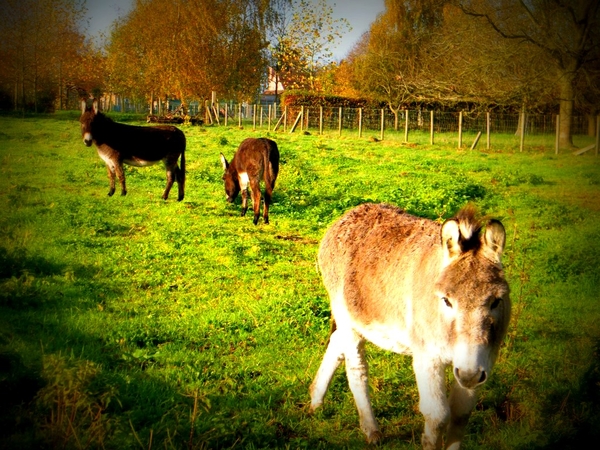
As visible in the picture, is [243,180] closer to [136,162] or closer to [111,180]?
[136,162]

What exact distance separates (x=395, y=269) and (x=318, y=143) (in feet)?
57.7

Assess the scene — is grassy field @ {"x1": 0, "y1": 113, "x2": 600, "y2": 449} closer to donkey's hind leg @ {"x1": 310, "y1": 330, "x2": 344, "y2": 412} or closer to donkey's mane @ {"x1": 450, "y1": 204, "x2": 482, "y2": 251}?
donkey's hind leg @ {"x1": 310, "y1": 330, "x2": 344, "y2": 412}

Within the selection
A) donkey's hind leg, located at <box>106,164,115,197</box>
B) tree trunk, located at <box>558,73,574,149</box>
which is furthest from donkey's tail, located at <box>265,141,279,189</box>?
tree trunk, located at <box>558,73,574,149</box>

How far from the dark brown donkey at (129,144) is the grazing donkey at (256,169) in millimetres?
1494

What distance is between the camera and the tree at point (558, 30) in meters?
20.0

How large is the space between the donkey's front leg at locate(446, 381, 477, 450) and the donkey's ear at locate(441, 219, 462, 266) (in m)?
0.78

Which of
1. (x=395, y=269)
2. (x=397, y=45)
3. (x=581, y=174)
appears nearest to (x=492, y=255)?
(x=395, y=269)

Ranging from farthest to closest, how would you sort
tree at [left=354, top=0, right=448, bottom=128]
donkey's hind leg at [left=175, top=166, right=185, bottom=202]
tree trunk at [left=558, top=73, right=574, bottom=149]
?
tree trunk at [left=558, top=73, right=574, bottom=149] < tree at [left=354, top=0, right=448, bottom=128] < donkey's hind leg at [left=175, top=166, right=185, bottom=202]

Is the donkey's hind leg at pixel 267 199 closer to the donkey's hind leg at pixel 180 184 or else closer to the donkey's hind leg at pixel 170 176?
the donkey's hind leg at pixel 180 184

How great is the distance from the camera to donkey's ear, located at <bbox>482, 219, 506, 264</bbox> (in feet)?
9.19

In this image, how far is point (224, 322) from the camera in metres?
5.56

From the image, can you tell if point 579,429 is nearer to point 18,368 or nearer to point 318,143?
point 18,368

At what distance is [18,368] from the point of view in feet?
12.2

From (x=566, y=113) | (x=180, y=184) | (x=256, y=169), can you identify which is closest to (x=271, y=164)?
(x=256, y=169)
